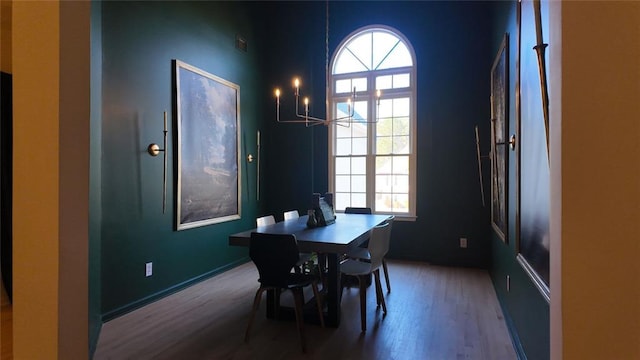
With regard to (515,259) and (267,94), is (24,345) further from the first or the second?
(267,94)

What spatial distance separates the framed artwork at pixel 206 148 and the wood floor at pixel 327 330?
0.98m

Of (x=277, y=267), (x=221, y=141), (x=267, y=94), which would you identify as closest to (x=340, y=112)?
(x=267, y=94)

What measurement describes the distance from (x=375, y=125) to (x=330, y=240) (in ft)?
10.2

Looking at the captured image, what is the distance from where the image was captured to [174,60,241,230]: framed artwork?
385 centimetres

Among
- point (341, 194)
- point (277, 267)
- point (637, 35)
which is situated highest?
point (637, 35)

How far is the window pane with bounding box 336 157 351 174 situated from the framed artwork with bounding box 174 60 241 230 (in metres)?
1.58

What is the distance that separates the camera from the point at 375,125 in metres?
5.33

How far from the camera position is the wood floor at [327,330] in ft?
8.04

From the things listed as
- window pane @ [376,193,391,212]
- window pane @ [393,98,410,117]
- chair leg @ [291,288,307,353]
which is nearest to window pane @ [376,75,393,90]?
window pane @ [393,98,410,117]

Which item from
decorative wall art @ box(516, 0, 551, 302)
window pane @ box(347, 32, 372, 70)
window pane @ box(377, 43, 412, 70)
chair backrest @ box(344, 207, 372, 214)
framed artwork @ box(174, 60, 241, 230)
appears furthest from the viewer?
window pane @ box(347, 32, 372, 70)

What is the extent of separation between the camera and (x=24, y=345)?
1.17 metres

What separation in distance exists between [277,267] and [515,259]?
175 cm

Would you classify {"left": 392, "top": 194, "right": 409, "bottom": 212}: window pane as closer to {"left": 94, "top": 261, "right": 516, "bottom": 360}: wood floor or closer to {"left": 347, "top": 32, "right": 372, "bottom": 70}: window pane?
{"left": 94, "top": 261, "right": 516, "bottom": 360}: wood floor

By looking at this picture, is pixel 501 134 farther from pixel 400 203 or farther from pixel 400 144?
pixel 400 203
